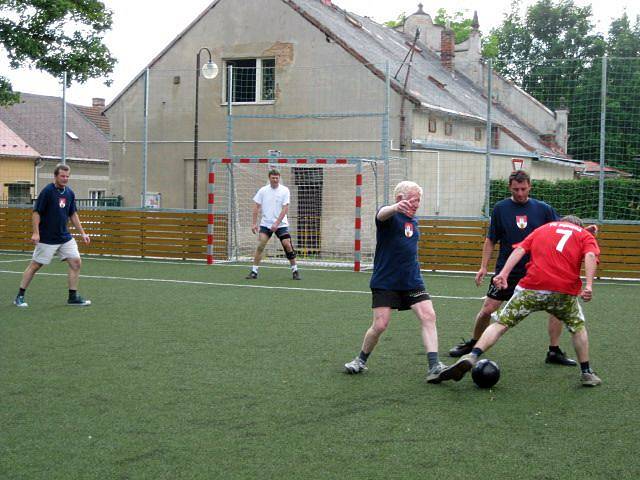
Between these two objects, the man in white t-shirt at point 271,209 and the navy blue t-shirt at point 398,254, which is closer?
the navy blue t-shirt at point 398,254

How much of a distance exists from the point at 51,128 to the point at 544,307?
3812 cm

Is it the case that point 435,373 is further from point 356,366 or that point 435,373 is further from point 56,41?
point 56,41

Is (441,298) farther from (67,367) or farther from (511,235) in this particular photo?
(67,367)

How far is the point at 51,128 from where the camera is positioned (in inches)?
1662

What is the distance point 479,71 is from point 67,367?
119 ft

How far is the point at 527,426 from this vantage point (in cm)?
605

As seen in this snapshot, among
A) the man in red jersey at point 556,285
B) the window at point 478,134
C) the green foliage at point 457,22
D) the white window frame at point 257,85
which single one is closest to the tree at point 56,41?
the white window frame at point 257,85

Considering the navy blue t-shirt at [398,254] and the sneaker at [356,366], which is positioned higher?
the navy blue t-shirt at [398,254]

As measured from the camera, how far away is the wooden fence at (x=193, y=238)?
1678 cm

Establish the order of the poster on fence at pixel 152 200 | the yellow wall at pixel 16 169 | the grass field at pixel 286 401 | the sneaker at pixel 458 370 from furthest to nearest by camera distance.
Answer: the yellow wall at pixel 16 169 < the poster on fence at pixel 152 200 < the sneaker at pixel 458 370 < the grass field at pixel 286 401

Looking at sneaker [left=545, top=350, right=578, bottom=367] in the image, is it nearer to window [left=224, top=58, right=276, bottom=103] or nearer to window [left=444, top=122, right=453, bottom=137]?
window [left=444, top=122, right=453, bottom=137]

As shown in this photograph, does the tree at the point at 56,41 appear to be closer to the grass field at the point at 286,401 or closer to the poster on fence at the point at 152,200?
the poster on fence at the point at 152,200

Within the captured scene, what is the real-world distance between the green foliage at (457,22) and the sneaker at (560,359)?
55301 millimetres

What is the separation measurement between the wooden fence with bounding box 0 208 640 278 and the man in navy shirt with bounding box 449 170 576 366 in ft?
28.9
